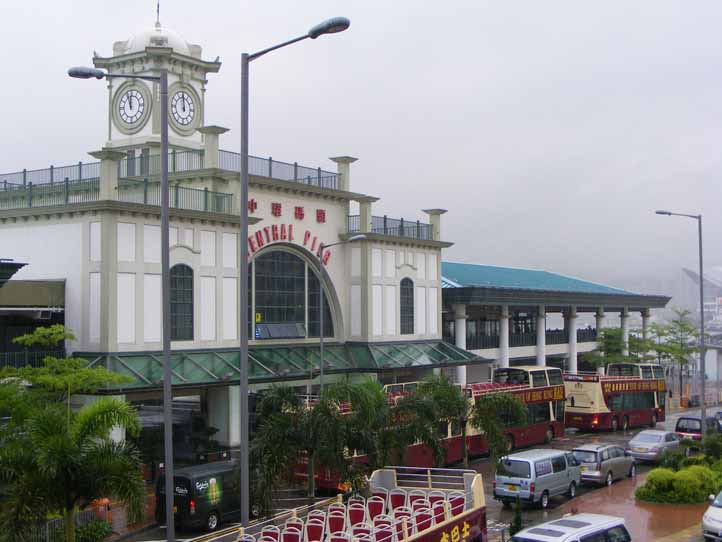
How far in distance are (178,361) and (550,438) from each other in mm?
18201

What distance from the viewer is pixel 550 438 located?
143ft

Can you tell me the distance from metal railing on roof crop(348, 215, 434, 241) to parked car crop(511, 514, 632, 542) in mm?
27204

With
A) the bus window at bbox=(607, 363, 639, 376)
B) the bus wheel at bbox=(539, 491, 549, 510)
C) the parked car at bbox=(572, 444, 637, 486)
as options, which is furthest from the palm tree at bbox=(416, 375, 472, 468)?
the bus window at bbox=(607, 363, 639, 376)

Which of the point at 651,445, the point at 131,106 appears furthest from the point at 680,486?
the point at 131,106

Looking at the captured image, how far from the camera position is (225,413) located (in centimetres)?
3703

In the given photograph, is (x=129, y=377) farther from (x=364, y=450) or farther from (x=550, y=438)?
(x=550, y=438)

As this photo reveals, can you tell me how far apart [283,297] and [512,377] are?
1113cm

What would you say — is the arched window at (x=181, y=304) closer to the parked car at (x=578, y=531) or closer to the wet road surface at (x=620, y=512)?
the wet road surface at (x=620, y=512)

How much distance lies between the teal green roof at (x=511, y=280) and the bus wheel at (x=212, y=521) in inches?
1233

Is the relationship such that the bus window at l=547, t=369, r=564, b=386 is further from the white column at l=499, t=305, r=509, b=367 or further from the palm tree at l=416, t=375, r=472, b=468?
the white column at l=499, t=305, r=509, b=367

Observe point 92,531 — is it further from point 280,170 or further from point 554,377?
point 554,377

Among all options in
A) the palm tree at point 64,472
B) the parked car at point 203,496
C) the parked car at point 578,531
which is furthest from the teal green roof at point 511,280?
the palm tree at point 64,472

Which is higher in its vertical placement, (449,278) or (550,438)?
(449,278)

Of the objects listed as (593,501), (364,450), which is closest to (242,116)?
(364,450)
